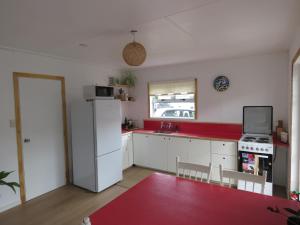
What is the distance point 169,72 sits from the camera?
14.2 ft

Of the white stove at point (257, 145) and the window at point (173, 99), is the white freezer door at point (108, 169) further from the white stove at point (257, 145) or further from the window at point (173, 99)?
the white stove at point (257, 145)

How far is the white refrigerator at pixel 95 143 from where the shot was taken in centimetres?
311

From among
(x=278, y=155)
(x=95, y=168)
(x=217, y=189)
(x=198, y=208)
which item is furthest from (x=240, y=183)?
(x=95, y=168)

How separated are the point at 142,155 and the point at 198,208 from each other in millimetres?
2984

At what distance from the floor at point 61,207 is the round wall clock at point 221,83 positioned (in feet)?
6.42

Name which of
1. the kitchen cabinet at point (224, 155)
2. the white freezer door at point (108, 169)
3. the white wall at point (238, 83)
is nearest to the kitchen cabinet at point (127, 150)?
the white freezer door at point (108, 169)

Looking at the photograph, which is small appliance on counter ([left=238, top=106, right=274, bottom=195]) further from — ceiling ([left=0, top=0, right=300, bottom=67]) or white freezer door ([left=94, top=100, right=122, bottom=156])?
white freezer door ([left=94, top=100, right=122, bottom=156])

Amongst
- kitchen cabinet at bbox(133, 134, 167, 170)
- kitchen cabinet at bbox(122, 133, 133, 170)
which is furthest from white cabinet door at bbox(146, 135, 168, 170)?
kitchen cabinet at bbox(122, 133, 133, 170)

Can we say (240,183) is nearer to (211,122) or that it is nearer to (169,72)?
(211,122)

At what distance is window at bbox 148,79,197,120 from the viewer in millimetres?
4133

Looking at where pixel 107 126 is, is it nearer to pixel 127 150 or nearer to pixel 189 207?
pixel 127 150

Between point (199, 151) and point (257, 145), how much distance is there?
3.26 ft

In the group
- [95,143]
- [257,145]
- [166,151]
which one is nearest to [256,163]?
[257,145]

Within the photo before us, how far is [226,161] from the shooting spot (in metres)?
3.24
